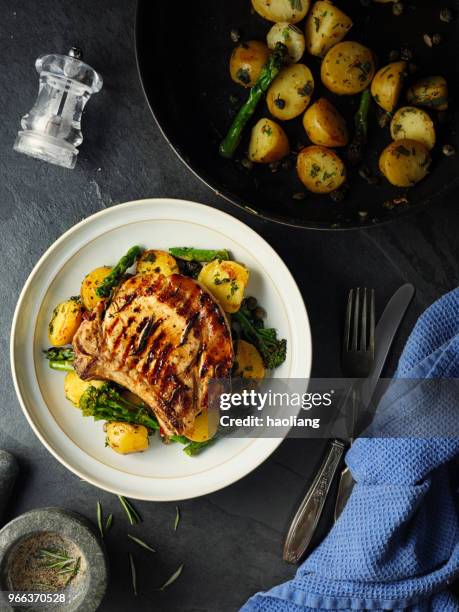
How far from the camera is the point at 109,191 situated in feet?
7.55

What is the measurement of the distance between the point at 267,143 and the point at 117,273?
66 centimetres

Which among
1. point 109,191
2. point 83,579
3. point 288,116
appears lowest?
point 83,579

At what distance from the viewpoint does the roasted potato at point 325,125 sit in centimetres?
204

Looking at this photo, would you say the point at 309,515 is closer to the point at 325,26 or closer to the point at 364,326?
the point at 364,326

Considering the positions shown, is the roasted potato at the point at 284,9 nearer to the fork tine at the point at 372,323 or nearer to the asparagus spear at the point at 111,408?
the fork tine at the point at 372,323

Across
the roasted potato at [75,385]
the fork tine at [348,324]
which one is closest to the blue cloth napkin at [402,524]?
the fork tine at [348,324]

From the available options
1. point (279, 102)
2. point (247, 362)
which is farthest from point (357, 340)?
point (279, 102)

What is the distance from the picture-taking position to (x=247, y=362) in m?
2.15

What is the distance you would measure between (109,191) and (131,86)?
0.38 metres

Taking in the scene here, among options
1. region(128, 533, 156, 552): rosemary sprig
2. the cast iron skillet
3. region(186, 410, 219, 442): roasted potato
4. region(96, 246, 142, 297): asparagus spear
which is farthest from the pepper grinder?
region(128, 533, 156, 552): rosemary sprig

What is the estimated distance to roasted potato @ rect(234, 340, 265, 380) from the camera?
84.7 inches

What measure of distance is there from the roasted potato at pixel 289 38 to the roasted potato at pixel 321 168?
309 millimetres

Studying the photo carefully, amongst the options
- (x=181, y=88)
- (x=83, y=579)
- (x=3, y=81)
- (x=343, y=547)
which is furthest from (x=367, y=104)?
(x=83, y=579)

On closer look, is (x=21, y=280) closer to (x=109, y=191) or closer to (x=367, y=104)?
(x=109, y=191)
